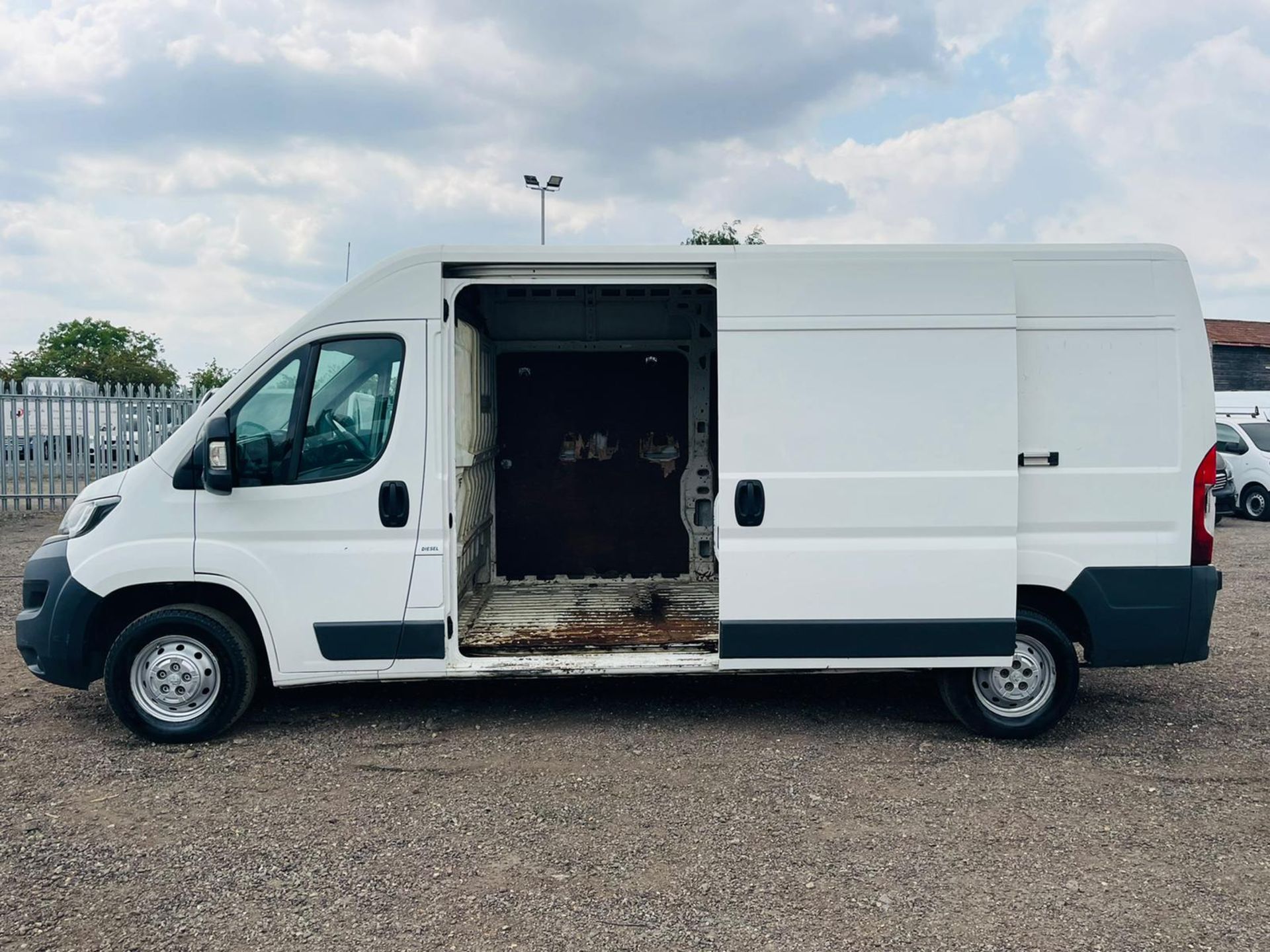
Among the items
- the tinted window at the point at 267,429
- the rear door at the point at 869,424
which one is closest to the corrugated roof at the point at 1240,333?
the rear door at the point at 869,424

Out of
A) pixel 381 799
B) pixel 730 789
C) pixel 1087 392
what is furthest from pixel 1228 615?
pixel 381 799

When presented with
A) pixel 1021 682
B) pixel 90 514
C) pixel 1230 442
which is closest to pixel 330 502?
pixel 90 514

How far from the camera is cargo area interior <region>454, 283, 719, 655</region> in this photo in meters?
7.69

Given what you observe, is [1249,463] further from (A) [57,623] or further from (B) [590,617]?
(A) [57,623]

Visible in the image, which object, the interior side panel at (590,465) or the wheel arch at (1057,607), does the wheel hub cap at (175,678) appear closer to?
the interior side panel at (590,465)

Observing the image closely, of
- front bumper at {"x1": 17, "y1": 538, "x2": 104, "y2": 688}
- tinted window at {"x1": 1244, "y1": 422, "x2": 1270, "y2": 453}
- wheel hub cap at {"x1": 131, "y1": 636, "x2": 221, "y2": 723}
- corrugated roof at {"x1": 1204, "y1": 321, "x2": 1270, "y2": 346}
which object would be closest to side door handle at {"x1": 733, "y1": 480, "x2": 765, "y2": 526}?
→ wheel hub cap at {"x1": 131, "y1": 636, "x2": 221, "y2": 723}

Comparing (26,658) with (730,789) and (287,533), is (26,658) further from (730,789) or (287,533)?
(730,789)

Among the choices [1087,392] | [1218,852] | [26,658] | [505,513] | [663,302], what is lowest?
[1218,852]

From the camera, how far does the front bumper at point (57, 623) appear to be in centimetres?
502

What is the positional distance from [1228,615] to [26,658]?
8791 millimetres

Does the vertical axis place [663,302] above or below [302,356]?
above

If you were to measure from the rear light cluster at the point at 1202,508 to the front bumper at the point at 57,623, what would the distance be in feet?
17.9

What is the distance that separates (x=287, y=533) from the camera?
5.02 m

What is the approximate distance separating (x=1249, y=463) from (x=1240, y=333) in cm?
1972
